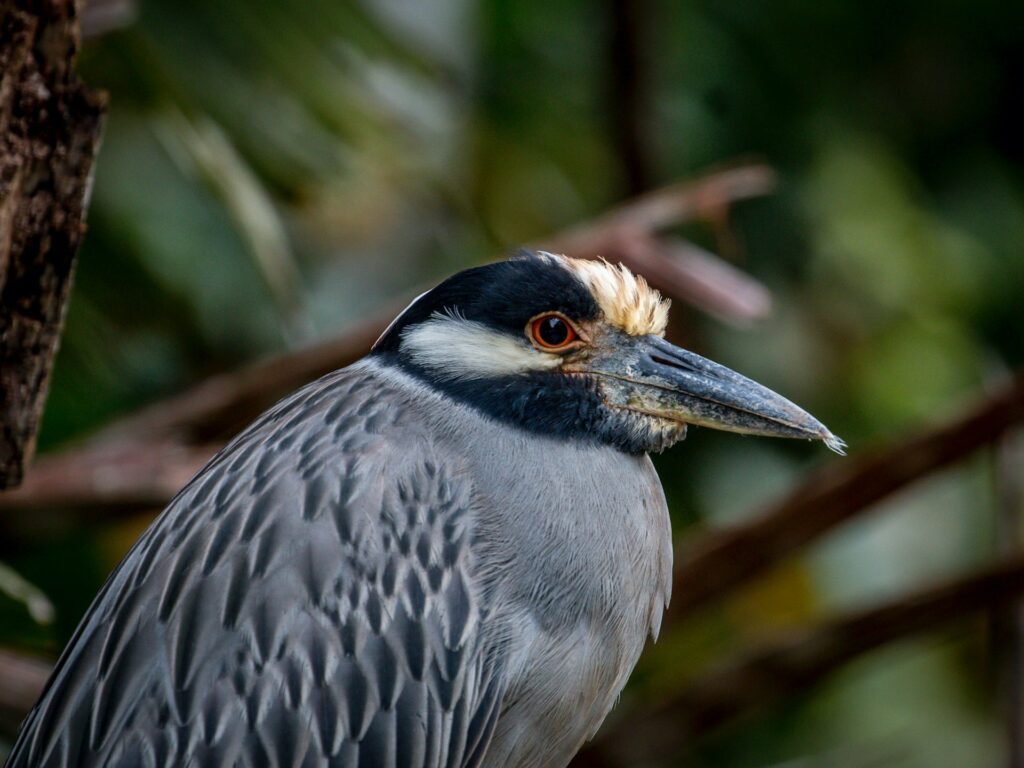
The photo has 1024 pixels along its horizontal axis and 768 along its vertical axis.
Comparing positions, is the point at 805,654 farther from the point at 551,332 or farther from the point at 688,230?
the point at 688,230

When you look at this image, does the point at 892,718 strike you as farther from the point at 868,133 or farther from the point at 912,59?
the point at 912,59

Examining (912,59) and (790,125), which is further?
(912,59)

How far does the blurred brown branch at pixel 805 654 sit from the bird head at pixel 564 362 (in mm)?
1139

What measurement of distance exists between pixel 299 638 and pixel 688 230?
14.8ft

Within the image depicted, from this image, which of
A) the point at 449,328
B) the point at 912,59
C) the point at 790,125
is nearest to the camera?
the point at 449,328

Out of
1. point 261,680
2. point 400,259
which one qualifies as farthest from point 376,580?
point 400,259

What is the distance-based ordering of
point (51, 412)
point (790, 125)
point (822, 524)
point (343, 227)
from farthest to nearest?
point (790, 125), point (343, 227), point (51, 412), point (822, 524)

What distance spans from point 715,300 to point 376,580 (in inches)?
59.7

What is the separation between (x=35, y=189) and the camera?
276cm

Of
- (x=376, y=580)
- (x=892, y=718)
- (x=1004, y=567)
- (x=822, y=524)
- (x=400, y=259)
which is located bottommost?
(x=892, y=718)

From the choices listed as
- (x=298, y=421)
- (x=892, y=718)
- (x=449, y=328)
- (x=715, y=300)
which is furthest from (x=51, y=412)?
(x=892, y=718)

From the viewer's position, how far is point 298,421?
3.24 m

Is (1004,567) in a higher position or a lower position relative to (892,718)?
higher

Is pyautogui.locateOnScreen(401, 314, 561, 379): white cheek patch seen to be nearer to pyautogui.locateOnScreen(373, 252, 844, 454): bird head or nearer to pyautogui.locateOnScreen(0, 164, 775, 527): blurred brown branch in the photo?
pyautogui.locateOnScreen(373, 252, 844, 454): bird head
